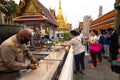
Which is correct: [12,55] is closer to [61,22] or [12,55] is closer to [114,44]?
[114,44]

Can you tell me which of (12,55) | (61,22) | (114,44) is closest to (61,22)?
(61,22)

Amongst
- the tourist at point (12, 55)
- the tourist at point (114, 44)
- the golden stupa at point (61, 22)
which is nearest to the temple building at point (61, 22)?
the golden stupa at point (61, 22)

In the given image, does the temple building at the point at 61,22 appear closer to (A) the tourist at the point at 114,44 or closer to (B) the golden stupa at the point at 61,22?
(B) the golden stupa at the point at 61,22

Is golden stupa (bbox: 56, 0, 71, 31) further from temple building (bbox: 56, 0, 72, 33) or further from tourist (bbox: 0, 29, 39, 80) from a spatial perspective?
tourist (bbox: 0, 29, 39, 80)

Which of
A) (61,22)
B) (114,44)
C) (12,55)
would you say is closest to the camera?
(12,55)

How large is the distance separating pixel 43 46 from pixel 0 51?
974 centimetres

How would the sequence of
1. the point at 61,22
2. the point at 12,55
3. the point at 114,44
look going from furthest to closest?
the point at 61,22 < the point at 114,44 < the point at 12,55

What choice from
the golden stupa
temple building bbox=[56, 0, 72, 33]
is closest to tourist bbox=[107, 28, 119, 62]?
temple building bbox=[56, 0, 72, 33]

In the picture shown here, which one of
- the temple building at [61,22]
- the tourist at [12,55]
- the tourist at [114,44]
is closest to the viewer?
the tourist at [12,55]

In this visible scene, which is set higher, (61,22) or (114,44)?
(61,22)

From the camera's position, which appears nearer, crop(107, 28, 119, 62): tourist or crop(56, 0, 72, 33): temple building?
crop(107, 28, 119, 62): tourist

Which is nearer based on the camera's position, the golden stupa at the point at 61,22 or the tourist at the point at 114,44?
the tourist at the point at 114,44

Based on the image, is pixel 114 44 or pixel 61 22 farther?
pixel 61 22

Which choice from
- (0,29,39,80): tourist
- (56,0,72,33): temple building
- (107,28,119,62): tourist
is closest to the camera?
(0,29,39,80): tourist
